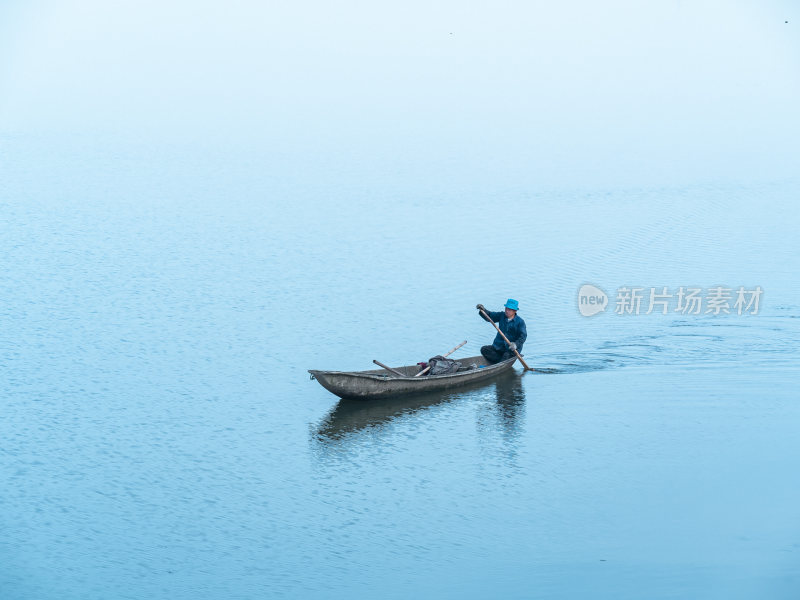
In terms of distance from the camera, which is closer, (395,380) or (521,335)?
(395,380)

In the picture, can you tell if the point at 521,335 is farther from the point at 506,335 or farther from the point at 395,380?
the point at 395,380

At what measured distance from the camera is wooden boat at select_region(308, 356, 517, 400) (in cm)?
1405

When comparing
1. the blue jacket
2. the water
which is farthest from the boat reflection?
the blue jacket

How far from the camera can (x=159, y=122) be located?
35.5m

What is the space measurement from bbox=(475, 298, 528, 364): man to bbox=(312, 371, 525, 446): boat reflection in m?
0.48

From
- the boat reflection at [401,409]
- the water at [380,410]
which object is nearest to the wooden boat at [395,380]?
the boat reflection at [401,409]

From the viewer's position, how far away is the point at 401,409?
14.6 m

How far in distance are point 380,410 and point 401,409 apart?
33 cm

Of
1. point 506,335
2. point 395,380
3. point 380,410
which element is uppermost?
point 506,335

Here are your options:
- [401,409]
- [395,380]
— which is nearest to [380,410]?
[401,409]

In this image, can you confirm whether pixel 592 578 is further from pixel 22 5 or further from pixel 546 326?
pixel 22 5

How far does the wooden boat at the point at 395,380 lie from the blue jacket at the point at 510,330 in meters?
0.29

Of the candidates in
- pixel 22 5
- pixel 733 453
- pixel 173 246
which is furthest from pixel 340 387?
pixel 22 5

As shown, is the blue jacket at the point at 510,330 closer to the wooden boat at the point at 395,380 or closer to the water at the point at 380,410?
the wooden boat at the point at 395,380
